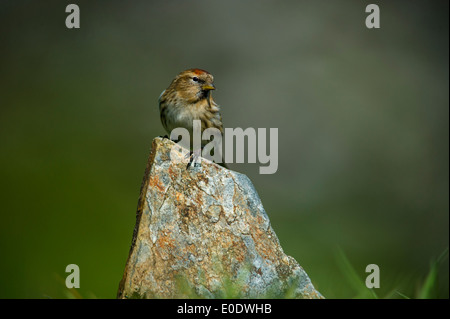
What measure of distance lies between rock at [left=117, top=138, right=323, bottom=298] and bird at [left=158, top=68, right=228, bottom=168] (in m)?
1.30

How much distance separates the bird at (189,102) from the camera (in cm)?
481

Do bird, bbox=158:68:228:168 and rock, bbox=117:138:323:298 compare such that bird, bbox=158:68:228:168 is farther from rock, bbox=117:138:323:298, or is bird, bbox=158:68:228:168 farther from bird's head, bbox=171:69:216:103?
rock, bbox=117:138:323:298

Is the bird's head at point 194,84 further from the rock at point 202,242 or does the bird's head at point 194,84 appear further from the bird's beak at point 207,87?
the rock at point 202,242

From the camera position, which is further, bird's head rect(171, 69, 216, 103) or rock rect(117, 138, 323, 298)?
bird's head rect(171, 69, 216, 103)

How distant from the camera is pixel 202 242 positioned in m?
3.27

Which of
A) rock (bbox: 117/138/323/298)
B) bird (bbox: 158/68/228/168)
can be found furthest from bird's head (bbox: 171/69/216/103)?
rock (bbox: 117/138/323/298)

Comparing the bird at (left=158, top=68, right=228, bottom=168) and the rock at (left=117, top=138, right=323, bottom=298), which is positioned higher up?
the bird at (left=158, top=68, right=228, bottom=168)

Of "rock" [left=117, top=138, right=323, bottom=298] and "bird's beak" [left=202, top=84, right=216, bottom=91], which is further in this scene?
"bird's beak" [left=202, top=84, right=216, bottom=91]

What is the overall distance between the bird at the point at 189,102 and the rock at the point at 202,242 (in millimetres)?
1297

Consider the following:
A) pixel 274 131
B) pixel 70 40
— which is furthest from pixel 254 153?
pixel 70 40

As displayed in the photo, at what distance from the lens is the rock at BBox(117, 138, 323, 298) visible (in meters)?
3.10

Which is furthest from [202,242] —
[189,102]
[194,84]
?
[194,84]
